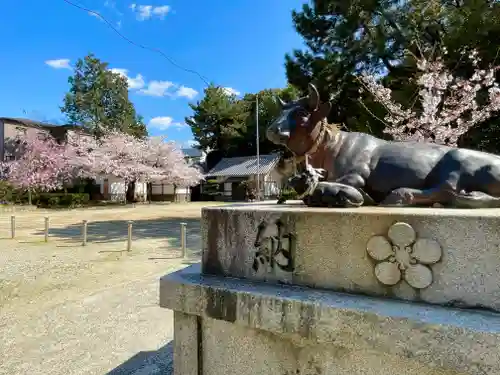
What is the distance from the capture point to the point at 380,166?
6.94 ft

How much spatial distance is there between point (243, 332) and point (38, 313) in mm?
3878

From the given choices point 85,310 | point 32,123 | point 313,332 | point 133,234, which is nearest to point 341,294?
point 313,332

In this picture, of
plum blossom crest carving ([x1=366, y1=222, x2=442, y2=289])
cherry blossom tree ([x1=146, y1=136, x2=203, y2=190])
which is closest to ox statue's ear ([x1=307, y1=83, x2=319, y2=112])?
plum blossom crest carving ([x1=366, y1=222, x2=442, y2=289])

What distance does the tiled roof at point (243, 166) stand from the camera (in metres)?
29.7

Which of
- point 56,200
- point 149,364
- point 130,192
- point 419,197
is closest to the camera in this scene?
point 419,197

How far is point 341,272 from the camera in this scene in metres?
1.72

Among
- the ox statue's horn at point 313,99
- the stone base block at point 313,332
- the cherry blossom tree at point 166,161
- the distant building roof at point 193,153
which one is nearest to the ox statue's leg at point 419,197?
the stone base block at point 313,332

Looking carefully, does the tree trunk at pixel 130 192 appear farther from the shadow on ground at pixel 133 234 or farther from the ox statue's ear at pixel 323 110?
the ox statue's ear at pixel 323 110

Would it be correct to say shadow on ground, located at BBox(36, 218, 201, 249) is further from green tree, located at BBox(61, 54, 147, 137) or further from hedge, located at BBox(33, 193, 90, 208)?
green tree, located at BBox(61, 54, 147, 137)

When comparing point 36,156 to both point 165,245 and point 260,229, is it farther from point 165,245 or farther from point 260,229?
point 260,229

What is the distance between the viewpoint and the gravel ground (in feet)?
10.5

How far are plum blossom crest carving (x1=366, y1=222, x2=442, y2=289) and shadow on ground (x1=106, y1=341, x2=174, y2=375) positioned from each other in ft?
7.35

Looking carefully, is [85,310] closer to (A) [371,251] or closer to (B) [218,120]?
(A) [371,251]

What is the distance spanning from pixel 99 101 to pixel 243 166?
1582 centimetres
